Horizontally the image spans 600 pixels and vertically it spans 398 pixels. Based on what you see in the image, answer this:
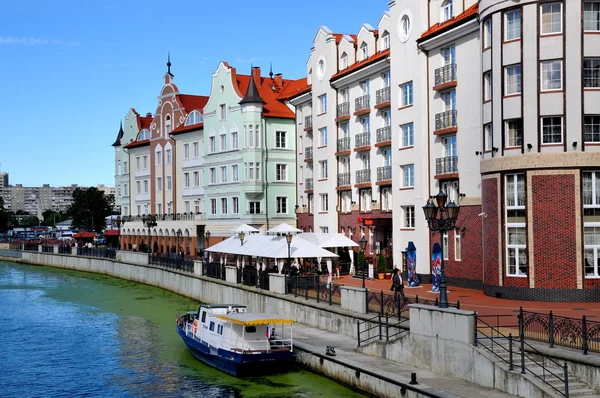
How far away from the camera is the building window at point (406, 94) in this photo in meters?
45.7

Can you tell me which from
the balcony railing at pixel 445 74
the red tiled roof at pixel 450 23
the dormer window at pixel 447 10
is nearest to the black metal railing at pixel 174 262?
the balcony railing at pixel 445 74

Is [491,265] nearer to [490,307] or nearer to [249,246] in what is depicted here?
[490,307]

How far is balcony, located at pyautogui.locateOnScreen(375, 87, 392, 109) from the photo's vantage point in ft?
161

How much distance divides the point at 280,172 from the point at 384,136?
2164cm

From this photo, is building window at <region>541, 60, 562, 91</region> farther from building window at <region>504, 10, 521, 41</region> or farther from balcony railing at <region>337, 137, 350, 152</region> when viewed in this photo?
balcony railing at <region>337, 137, 350, 152</region>

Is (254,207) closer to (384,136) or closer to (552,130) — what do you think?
(384,136)

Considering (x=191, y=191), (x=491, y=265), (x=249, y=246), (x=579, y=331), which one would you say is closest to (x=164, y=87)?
(x=191, y=191)

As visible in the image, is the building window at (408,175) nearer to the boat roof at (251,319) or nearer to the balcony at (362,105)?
the balcony at (362,105)

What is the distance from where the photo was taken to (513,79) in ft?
113

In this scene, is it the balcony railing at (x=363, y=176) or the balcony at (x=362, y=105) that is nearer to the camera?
the balcony at (x=362, y=105)

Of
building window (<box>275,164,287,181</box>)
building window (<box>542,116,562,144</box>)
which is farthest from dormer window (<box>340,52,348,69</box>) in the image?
building window (<box>542,116,562,144</box>)

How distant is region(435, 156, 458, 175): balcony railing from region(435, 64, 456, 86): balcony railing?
13.9 ft

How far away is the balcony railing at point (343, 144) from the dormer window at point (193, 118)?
25.7m

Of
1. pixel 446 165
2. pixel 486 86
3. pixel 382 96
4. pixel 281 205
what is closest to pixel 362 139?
pixel 382 96
